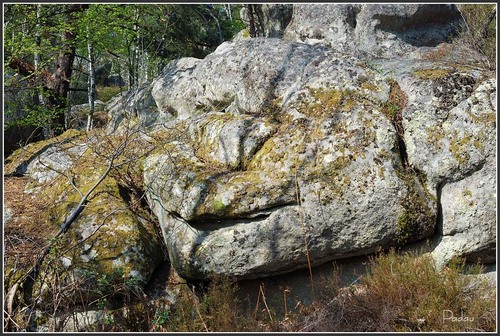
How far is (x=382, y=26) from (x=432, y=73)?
4086mm

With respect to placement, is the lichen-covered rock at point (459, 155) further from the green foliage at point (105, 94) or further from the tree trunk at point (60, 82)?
the green foliage at point (105, 94)

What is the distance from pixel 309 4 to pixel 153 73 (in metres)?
9.57

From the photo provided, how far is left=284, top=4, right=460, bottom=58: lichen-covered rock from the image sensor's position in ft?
31.3

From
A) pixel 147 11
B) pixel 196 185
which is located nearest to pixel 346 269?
pixel 196 185

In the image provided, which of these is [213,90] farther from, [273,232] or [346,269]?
[346,269]

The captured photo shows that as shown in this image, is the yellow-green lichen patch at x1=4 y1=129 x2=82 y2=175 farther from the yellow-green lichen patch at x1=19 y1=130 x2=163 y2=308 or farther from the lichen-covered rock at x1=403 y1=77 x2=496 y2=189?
the lichen-covered rock at x1=403 y1=77 x2=496 y2=189

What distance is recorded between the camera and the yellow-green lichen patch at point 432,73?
583cm

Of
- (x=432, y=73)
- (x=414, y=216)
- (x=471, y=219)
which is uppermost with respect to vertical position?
(x=432, y=73)

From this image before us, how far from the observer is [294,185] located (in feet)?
17.5

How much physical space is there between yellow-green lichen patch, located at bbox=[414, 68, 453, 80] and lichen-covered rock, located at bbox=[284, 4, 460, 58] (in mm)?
3516

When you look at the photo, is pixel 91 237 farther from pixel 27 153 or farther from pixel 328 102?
pixel 27 153

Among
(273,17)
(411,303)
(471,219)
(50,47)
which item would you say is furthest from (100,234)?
(273,17)

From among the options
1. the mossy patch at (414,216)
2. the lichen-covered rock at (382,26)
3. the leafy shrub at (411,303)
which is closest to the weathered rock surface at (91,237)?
the leafy shrub at (411,303)

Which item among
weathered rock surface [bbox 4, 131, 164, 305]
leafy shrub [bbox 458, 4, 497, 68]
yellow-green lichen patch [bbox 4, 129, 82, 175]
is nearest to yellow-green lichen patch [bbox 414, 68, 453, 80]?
leafy shrub [bbox 458, 4, 497, 68]
